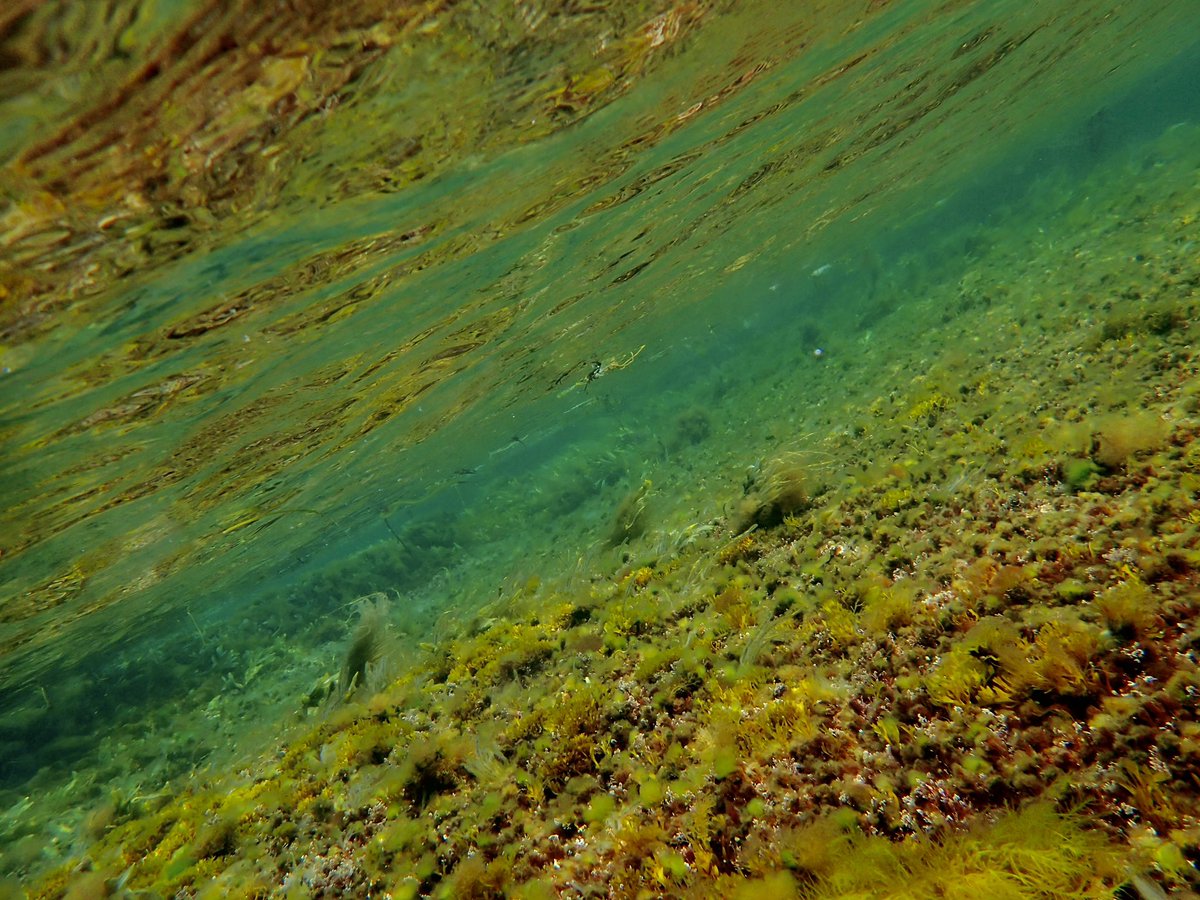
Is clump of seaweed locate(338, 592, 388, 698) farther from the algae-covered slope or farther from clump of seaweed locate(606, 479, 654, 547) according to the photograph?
clump of seaweed locate(606, 479, 654, 547)

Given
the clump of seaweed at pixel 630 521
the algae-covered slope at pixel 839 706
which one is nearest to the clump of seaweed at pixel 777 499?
the algae-covered slope at pixel 839 706

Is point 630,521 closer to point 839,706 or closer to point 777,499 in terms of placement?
point 777,499

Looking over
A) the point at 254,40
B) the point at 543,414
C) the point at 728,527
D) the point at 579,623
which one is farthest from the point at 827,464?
the point at 543,414

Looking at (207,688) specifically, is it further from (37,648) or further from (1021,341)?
(1021,341)

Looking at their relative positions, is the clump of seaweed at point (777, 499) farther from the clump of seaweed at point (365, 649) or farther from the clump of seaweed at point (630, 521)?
the clump of seaweed at point (365, 649)

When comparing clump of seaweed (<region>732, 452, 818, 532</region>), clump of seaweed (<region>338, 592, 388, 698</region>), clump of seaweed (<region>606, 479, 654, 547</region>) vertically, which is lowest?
clump of seaweed (<region>606, 479, 654, 547</region>)

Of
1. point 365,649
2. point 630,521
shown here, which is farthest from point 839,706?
point 365,649

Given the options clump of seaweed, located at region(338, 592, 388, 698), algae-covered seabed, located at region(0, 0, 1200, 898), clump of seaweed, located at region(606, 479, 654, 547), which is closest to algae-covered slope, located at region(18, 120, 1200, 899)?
algae-covered seabed, located at region(0, 0, 1200, 898)
